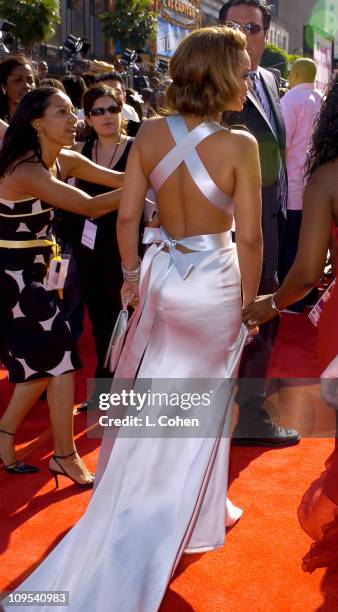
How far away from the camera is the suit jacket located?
3.95 meters

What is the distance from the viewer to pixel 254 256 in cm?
268

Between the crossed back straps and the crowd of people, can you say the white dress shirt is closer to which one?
the crowd of people

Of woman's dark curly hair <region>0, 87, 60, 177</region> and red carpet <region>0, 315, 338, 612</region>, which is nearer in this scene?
red carpet <region>0, 315, 338, 612</region>

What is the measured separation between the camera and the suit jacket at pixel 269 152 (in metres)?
3.95

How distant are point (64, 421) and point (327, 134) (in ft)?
6.09

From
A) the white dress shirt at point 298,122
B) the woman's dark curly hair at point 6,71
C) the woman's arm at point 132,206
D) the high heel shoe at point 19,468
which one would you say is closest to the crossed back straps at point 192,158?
the woman's arm at point 132,206

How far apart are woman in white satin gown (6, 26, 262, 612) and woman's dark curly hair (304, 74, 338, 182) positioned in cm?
20

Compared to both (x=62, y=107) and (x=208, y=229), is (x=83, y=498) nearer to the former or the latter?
(x=208, y=229)

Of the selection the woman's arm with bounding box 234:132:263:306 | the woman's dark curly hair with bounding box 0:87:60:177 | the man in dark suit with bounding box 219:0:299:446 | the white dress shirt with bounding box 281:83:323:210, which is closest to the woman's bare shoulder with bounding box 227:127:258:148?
the woman's arm with bounding box 234:132:263:306

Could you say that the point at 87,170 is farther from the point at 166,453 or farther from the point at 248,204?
the point at 166,453

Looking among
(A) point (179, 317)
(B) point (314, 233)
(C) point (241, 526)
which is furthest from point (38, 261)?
(B) point (314, 233)

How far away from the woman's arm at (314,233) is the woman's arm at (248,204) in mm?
159

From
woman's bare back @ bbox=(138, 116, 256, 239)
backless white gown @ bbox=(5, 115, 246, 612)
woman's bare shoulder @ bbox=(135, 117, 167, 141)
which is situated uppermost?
woman's bare shoulder @ bbox=(135, 117, 167, 141)

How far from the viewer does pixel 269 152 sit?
13.2 ft
